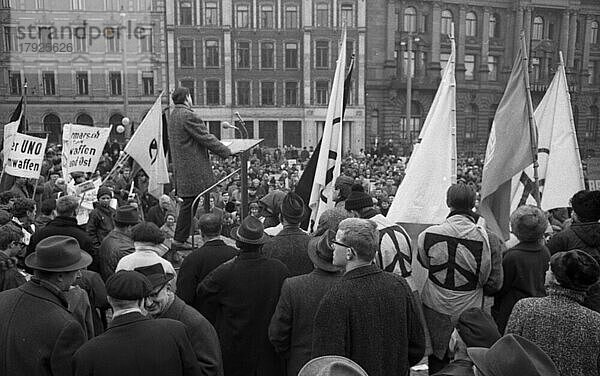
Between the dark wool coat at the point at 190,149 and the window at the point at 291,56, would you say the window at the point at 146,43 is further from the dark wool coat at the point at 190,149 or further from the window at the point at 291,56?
the dark wool coat at the point at 190,149

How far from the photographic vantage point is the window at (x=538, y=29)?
54.0m

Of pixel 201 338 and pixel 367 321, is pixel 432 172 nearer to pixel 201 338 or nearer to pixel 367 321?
pixel 367 321

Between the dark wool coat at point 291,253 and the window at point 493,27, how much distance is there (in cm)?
5284

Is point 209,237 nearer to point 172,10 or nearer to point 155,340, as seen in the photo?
point 155,340

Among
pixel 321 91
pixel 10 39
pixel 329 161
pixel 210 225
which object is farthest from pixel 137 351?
pixel 10 39

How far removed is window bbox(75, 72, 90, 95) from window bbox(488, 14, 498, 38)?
3605cm

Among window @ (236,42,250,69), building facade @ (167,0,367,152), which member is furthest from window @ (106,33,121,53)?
window @ (236,42,250,69)

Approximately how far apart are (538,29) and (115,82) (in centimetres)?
3955

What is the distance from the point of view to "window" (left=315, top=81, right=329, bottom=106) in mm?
47812

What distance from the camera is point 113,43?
46.1 m

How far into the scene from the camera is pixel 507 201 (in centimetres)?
616

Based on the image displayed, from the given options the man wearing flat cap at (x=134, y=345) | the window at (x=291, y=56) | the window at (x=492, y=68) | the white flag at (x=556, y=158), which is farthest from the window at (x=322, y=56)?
the man wearing flat cap at (x=134, y=345)

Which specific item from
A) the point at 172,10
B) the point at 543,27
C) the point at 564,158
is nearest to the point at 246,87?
the point at 172,10

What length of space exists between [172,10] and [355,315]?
1840 inches
